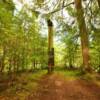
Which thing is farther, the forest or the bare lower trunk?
the bare lower trunk

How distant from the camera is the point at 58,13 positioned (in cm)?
1336

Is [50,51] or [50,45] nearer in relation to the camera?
[50,51]

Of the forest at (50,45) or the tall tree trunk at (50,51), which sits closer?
the forest at (50,45)

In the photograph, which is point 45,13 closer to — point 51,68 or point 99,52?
point 51,68

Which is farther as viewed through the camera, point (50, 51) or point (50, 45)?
point (50, 45)

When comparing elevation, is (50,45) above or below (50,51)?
above

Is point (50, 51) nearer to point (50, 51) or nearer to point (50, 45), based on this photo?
point (50, 51)

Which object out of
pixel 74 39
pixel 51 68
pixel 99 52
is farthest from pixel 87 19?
pixel 99 52

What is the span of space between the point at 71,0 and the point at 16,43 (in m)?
6.44

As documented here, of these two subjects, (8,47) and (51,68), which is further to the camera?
(51,68)

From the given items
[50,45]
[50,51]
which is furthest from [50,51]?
[50,45]

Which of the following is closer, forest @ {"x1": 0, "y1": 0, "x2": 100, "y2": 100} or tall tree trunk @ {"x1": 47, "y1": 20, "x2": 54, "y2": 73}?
forest @ {"x1": 0, "y1": 0, "x2": 100, "y2": 100}

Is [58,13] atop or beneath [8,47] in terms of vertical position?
atop

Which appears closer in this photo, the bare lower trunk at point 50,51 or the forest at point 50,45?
the forest at point 50,45
